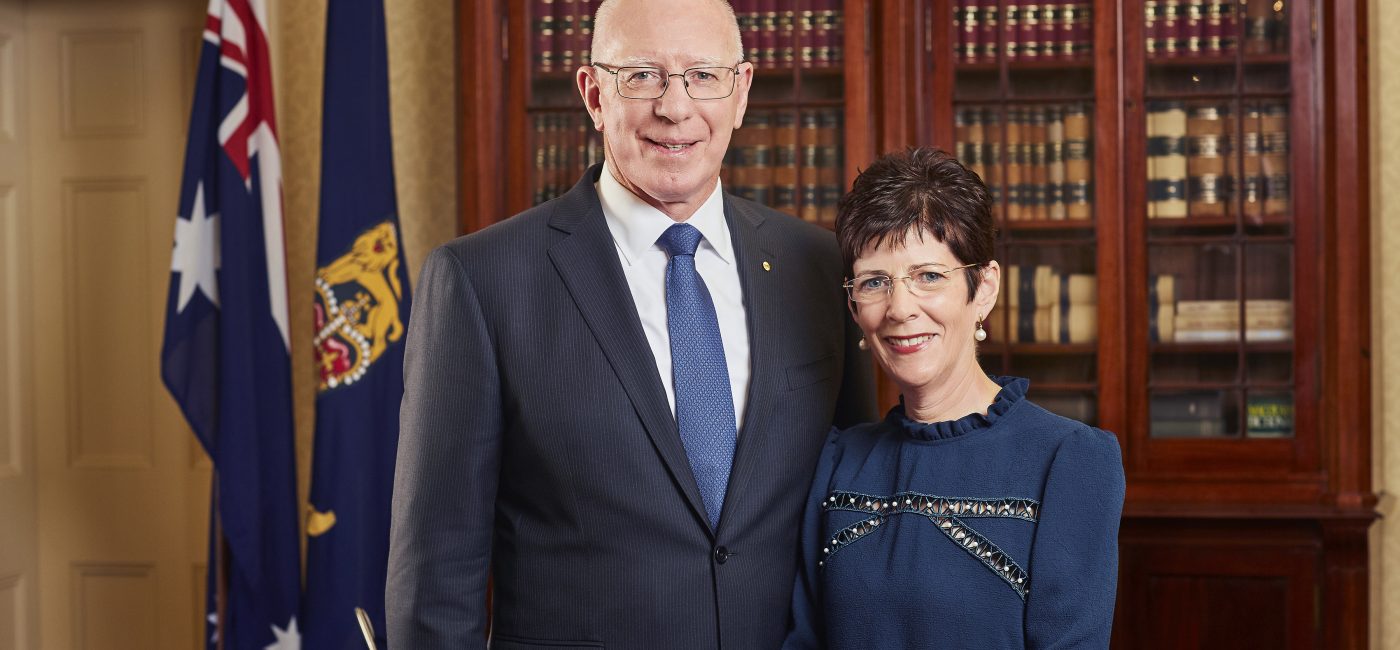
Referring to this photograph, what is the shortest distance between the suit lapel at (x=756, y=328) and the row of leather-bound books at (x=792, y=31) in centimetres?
167

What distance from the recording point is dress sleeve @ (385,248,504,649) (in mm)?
1635

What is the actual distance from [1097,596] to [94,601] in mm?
3552

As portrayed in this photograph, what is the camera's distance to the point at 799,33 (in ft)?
11.4

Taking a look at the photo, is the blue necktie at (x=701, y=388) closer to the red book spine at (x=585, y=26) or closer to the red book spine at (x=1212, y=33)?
the red book spine at (x=585, y=26)

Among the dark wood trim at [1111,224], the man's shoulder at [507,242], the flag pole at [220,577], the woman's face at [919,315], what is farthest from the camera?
the dark wood trim at [1111,224]

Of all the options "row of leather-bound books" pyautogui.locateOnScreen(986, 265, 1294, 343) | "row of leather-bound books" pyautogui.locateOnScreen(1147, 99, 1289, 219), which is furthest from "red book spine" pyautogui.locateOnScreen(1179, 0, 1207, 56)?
"row of leather-bound books" pyautogui.locateOnScreen(986, 265, 1294, 343)

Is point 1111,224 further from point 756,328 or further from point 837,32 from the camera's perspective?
point 756,328

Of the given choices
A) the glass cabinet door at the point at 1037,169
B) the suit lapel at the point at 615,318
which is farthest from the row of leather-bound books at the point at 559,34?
the suit lapel at the point at 615,318

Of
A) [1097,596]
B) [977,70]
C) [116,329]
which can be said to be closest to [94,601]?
[116,329]

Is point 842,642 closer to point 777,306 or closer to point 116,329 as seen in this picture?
point 777,306

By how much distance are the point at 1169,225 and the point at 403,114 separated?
2.37 meters

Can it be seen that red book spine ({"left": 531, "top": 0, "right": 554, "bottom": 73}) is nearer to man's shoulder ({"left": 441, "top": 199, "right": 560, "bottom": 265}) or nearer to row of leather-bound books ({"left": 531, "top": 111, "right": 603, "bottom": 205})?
row of leather-bound books ({"left": 531, "top": 111, "right": 603, "bottom": 205})

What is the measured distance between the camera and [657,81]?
1675 millimetres

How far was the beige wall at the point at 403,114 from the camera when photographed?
375cm
